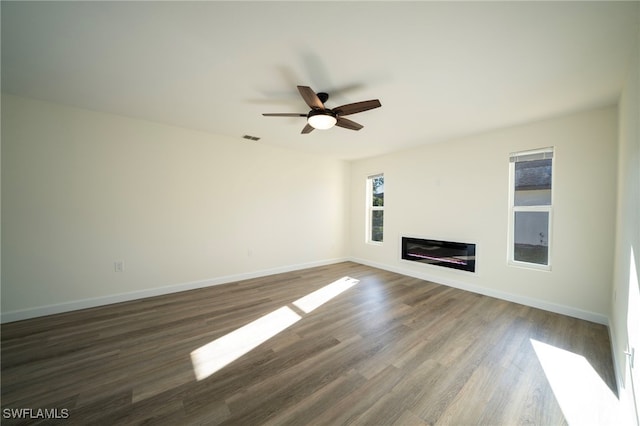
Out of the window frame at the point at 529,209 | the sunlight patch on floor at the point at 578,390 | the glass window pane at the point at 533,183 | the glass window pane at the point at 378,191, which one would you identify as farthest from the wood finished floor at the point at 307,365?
the glass window pane at the point at 378,191

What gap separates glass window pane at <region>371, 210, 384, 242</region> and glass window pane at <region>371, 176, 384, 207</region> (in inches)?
8.3

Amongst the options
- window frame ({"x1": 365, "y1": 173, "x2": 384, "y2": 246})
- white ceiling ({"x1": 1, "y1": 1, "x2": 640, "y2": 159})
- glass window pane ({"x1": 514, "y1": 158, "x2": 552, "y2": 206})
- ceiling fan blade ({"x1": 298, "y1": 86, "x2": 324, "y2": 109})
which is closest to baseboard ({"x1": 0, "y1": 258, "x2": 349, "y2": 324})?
window frame ({"x1": 365, "y1": 173, "x2": 384, "y2": 246})

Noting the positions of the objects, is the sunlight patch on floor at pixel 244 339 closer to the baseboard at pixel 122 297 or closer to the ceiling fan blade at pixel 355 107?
the baseboard at pixel 122 297

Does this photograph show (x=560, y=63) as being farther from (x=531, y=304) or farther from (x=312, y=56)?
(x=531, y=304)

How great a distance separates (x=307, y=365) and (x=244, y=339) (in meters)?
0.75

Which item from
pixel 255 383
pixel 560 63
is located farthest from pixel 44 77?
pixel 560 63

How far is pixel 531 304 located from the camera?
121 inches

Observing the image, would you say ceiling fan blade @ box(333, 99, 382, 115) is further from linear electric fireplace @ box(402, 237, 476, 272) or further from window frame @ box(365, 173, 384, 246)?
window frame @ box(365, 173, 384, 246)

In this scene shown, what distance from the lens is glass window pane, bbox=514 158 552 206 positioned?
3.06m

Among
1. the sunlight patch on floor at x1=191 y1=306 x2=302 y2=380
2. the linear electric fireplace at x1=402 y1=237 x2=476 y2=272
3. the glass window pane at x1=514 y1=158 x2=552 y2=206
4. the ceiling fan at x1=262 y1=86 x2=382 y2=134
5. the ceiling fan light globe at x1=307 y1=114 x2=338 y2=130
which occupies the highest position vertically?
the ceiling fan at x1=262 y1=86 x2=382 y2=134

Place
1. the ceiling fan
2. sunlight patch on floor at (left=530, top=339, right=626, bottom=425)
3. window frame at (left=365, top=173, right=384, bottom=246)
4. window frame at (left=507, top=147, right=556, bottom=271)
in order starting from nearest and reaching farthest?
sunlight patch on floor at (left=530, top=339, right=626, bottom=425) → the ceiling fan → window frame at (left=507, top=147, right=556, bottom=271) → window frame at (left=365, top=173, right=384, bottom=246)

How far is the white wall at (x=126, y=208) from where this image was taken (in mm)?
2635

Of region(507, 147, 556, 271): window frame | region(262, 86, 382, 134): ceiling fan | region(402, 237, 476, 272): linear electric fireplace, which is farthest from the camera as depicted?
region(402, 237, 476, 272): linear electric fireplace

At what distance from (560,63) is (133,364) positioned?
14.3 feet
